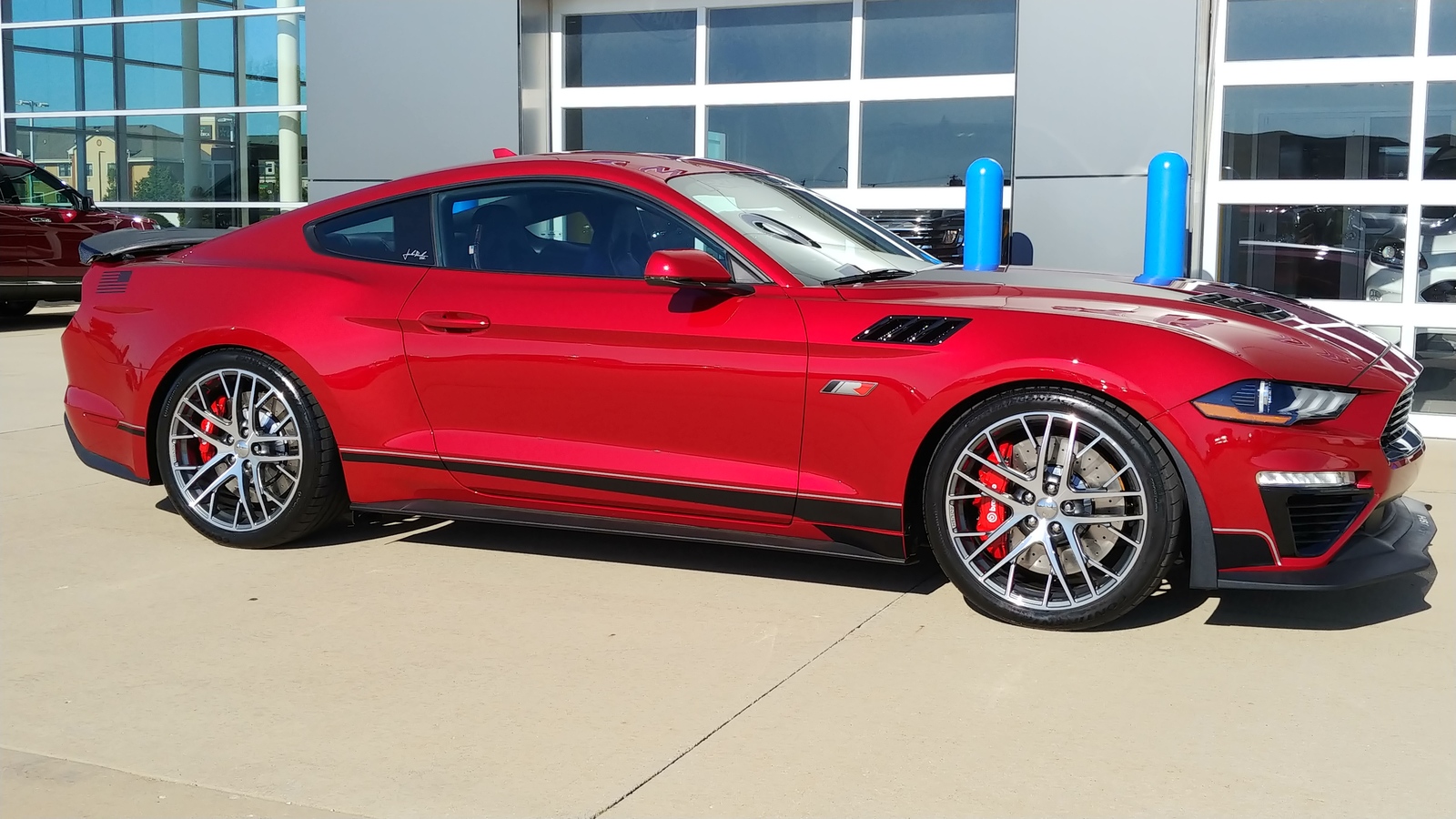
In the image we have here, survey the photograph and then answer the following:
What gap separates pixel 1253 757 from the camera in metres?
3.02

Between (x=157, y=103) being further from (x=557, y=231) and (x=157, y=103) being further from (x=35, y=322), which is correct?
(x=557, y=231)

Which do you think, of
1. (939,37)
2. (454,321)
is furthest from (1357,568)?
(939,37)

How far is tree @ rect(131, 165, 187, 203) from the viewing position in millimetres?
16656

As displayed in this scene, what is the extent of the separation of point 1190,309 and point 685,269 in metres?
1.49

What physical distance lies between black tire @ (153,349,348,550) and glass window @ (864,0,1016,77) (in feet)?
17.4

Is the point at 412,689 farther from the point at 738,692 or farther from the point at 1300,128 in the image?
the point at 1300,128

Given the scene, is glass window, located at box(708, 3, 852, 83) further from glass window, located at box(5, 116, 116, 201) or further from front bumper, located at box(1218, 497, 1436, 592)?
glass window, located at box(5, 116, 116, 201)

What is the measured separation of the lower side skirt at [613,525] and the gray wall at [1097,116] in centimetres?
428

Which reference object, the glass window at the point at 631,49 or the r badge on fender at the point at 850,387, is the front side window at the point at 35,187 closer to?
the glass window at the point at 631,49

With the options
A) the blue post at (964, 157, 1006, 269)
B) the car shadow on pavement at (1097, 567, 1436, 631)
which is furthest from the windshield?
the blue post at (964, 157, 1006, 269)

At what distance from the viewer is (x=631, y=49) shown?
9.66m

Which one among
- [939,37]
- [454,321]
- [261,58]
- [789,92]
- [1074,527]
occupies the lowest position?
[1074,527]

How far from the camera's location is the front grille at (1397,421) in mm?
3762

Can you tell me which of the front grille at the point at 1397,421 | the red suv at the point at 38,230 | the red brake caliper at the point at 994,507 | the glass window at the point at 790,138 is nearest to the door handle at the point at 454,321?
the red brake caliper at the point at 994,507
